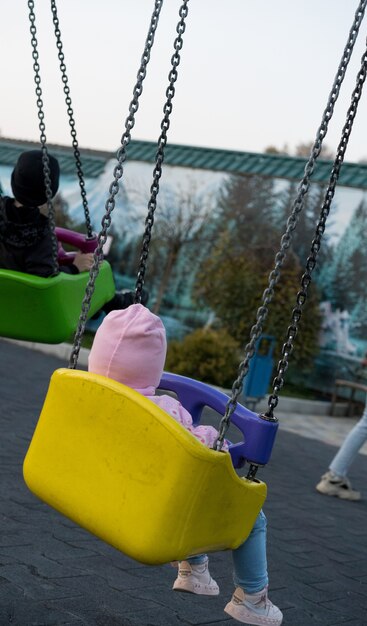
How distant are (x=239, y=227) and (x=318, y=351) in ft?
7.85

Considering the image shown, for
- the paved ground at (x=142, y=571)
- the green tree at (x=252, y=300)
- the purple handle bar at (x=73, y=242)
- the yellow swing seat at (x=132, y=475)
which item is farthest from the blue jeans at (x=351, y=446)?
the green tree at (x=252, y=300)

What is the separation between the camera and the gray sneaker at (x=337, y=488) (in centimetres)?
678

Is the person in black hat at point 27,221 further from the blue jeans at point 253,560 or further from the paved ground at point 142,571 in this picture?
the blue jeans at point 253,560

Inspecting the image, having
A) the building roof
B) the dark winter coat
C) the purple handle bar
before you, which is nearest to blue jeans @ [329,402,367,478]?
the purple handle bar

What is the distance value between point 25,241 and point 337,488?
3.24 m

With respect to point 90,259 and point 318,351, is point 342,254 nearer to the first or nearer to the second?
point 318,351

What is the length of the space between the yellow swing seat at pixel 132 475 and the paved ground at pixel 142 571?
24.0 inches

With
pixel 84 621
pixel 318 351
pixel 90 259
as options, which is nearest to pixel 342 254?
pixel 318 351

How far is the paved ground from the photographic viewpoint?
11.0 feet

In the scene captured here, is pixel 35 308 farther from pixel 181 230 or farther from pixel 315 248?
pixel 181 230

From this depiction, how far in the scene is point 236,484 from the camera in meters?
2.67

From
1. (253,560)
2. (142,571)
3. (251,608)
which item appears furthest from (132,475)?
(142,571)

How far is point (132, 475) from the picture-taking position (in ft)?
8.36

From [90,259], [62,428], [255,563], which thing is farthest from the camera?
[90,259]
